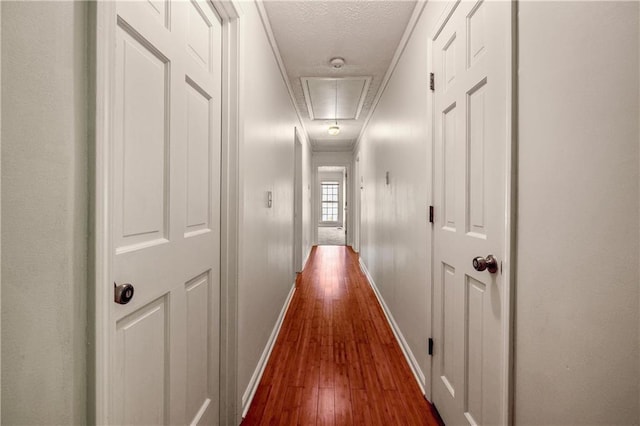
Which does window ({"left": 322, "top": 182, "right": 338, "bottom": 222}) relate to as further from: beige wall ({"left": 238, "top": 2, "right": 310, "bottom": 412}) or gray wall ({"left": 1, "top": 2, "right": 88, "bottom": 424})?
gray wall ({"left": 1, "top": 2, "right": 88, "bottom": 424})

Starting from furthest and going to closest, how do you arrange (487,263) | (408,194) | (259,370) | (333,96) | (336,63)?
1. (333,96)
2. (336,63)
3. (408,194)
4. (259,370)
5. (487,263)

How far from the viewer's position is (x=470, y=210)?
1.29 meters

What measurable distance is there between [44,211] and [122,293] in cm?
32

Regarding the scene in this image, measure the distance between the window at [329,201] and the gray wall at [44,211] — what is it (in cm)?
1237

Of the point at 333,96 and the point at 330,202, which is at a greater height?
the point at 333,96

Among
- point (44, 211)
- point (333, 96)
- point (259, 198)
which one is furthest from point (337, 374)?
point (333, 96)

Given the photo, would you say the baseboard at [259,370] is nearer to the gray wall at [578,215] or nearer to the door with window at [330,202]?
the gray wall at [578,215]

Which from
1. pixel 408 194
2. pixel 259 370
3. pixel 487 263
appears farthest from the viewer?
pixel 408 194

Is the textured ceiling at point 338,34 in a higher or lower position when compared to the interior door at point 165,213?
higher

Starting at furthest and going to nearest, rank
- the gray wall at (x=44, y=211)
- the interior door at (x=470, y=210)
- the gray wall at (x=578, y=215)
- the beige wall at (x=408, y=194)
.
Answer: the beige wall at (x=408, y=194)
the interior door at (x=470, y=210)
the gray wall at (x=578, y=215)
the gray wall at (x=44, y=211)

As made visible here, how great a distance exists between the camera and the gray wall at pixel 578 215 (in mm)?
619

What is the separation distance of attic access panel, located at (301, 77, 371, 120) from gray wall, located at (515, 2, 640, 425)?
247 centimetres

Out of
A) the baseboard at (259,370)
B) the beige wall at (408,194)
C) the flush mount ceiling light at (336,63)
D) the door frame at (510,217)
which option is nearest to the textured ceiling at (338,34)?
the flush mount ceiling light at (336,63)

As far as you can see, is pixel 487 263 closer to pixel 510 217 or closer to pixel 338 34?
pixel 510 217
